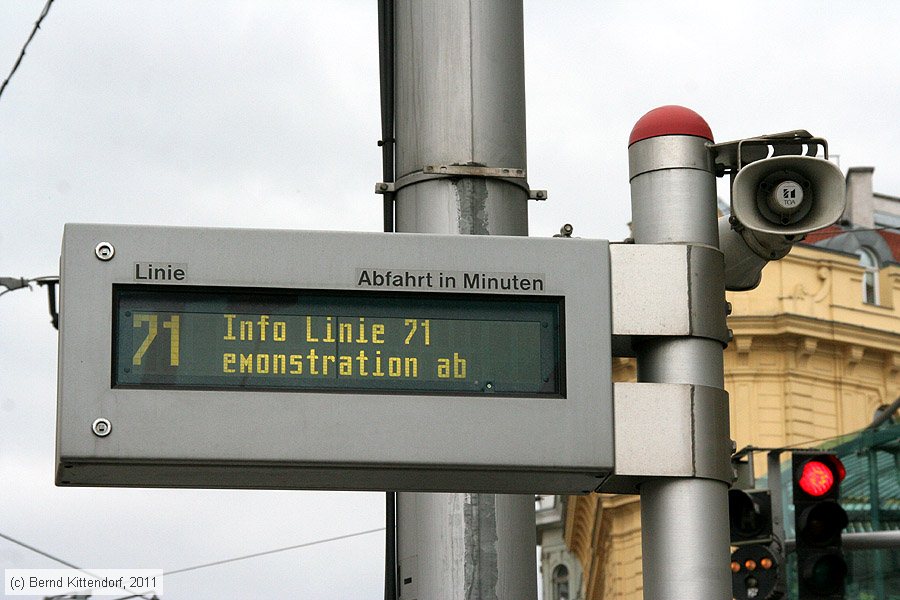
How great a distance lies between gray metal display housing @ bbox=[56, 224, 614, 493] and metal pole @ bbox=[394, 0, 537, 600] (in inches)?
6.9

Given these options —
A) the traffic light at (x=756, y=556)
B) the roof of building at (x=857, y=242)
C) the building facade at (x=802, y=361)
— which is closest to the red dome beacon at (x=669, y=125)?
the traffic light at (x=756, y=556)

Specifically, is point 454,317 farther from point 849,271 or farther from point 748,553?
point 849,271

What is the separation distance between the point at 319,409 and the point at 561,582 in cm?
5708

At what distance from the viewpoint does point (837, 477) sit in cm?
1249

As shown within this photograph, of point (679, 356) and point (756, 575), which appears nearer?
point (679, 356)

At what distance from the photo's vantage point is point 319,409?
359cm

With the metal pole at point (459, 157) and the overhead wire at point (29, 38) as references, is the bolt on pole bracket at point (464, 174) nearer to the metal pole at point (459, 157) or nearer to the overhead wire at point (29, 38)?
the metal pole at point (459, 157)

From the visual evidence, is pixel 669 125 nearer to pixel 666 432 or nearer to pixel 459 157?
pixel 459 157

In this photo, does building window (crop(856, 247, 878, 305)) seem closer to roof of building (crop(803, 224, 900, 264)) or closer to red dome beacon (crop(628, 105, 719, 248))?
roof of building (crop(803, 224, 900, 264))

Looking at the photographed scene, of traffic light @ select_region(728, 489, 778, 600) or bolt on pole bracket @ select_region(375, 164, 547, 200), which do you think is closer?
A: bolt on pole bracket @ select_region(375, 164, 547, 200)

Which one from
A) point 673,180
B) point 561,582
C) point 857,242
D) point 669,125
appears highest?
point 857,242

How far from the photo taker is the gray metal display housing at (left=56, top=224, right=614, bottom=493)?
356 cm

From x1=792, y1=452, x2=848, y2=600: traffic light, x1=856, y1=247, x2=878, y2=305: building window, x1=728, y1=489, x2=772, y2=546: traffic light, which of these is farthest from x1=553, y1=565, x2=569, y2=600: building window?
x1=792, y1=452, x2=848, y2=600: traffic light

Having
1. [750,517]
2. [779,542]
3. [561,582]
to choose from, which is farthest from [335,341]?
[561,582]
